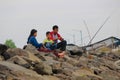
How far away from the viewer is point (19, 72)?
37.1 ft

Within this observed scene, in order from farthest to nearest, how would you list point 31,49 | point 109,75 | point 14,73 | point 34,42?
point 34,42, point 31,49, point 109,75, point 14,73

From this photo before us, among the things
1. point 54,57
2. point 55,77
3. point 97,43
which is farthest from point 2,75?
point 97,43

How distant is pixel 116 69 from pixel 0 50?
6.00 meters

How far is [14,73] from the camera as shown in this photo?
1113 centimetres

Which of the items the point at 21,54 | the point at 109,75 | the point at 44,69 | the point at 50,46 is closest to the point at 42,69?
the point at 44,69

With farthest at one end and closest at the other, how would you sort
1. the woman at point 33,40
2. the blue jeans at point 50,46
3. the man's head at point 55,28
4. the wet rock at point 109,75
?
the blue jeans at point 50,46
the man's head at point 55,28
the woman at point 33,40
the wet rock at point 109,75

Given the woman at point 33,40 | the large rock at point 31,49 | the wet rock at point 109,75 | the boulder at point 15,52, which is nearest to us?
the boulder at point 15,52

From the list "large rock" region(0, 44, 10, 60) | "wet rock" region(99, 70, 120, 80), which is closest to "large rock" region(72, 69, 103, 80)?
"wet rock" region(99, 70, 120, 80)

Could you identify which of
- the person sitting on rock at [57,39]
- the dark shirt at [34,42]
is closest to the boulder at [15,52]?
the dark shirt at [34,42]

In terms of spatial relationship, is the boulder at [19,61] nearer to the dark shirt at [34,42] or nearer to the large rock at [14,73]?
the large rock at [14,73]

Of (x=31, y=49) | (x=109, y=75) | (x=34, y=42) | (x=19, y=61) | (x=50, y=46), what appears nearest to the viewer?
(x=19, y=61)

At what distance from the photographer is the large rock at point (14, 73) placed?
10.8 meters

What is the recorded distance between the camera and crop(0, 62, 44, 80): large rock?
10805 mm

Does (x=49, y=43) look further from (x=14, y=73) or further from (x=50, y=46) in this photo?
(x=14, y=73)
